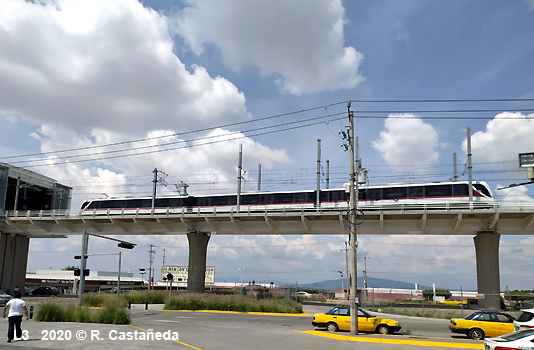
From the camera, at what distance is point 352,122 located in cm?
2158

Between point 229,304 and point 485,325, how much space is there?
21586 mm

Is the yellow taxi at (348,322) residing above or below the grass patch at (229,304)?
above

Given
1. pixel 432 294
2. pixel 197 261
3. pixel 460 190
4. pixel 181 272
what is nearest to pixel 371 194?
pixel 460 190

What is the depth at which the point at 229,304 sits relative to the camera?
118ft

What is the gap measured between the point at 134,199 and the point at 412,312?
34.9 metres

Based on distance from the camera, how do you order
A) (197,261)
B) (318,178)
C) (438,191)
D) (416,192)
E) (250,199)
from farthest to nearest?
1. (197,261)
2. (250,199)
3. (318,178)
4. (416,192)
5. (438,191)

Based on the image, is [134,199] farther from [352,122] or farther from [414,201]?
[352,122]

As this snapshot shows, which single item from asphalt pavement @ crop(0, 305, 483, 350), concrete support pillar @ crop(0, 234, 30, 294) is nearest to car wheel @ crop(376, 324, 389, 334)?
asphalt pavement @ crop(0, 305, 483, 350)

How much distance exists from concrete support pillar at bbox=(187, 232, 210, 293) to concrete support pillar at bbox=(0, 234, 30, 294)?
27.5 m

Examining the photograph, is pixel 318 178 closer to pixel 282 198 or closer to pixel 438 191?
pixel 282 198

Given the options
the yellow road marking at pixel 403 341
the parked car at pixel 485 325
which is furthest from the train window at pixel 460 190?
the yellow road marking at pixel 403 341

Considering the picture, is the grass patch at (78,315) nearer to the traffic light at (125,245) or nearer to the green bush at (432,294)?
the traffic light at (125,245)

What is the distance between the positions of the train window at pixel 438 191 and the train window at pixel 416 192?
453 millimetres

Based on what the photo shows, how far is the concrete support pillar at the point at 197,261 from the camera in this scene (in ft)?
160
